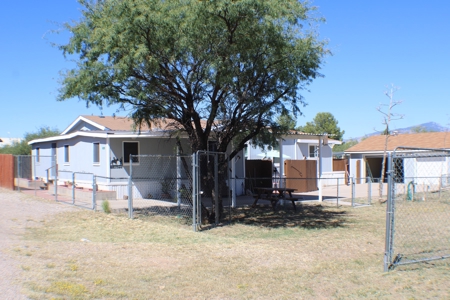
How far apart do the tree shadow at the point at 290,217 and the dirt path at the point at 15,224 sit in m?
5.74

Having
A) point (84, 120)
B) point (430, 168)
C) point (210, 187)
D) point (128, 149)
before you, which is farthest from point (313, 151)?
point (210, 187)

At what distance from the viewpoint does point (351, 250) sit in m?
8.89

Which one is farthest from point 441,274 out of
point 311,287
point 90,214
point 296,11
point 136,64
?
point 90,214

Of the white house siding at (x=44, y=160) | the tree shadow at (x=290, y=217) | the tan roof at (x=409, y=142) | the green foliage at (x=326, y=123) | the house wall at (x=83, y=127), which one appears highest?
the green foliage at (x=326, y=123)

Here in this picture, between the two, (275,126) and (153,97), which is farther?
(275,126)

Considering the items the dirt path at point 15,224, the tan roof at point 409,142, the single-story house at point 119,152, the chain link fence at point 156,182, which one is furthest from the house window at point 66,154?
the tan roof at point 409,142

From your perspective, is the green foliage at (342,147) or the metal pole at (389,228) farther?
the green foliage at (342,147)

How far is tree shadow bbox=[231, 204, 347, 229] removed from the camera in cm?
1230

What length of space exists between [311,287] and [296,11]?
6.92 m

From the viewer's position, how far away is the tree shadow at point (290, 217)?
12305 mm

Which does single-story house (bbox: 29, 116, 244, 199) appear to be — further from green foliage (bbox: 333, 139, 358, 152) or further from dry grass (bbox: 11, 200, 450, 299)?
green foliage (bbox: 333, 139, 358, 152)

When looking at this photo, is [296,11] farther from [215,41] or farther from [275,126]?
[275,126]

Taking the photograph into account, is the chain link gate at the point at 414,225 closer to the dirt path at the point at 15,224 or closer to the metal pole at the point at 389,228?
the metal pole at the point at 389,228

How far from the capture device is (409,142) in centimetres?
3159
